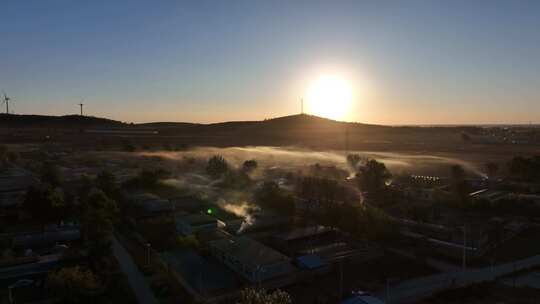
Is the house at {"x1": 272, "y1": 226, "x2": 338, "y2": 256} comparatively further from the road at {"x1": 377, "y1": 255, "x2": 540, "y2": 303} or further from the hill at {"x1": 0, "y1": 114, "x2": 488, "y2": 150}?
the hill at {"x1": 0, "y1": 114, "x2": 488, "y2": 150}

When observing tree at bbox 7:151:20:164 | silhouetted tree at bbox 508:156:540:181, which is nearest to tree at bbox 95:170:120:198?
tree at bbox 7:151:20:164

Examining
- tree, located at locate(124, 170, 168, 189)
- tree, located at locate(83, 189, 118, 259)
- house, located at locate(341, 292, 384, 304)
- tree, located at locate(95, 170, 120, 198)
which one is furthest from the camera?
tree, located at locate(124, 170, 168, 189)

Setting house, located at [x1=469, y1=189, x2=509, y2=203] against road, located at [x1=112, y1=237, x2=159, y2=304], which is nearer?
road, located at [x1=112, y1=237, x2=159, y2=304]

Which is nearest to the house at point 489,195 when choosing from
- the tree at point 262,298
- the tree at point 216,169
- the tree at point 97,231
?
the tree at point 262,298

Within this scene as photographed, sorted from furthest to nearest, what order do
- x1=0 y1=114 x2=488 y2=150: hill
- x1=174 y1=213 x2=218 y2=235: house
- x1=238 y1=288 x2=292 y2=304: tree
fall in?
x1=0 y1=114 x2=488 y2=150: hill, x1=174 y1=213 x2=218 y2=235: house, x1=238 y1=288 x2=292 y2=304: tree

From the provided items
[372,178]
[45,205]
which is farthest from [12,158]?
[372,178]

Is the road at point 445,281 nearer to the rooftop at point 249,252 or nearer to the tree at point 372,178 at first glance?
the rooftop at point 249,252

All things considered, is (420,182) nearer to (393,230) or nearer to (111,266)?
(393,230)
